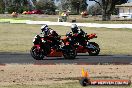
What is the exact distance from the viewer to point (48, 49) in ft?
64.5

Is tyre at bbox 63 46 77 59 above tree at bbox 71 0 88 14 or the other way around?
above

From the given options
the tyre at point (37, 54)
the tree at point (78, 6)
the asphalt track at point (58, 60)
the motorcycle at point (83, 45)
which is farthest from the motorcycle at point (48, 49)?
the tree at point (78, 6)

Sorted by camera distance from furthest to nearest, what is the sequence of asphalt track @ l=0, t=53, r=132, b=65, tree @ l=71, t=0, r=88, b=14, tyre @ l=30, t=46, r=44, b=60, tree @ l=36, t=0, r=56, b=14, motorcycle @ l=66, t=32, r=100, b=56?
tree @ l=36, t=0, r=56, b=14
tree @ l=71, t=0, r=88, b=14
motorcycle @ l=66, t=32, r=100, b=56
tyre @ l=30, t=46, r=44, b=60
asphalt track @ l=0, t=53, r=132, b=65

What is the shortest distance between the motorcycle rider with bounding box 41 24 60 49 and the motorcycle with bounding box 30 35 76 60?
0.09 metres

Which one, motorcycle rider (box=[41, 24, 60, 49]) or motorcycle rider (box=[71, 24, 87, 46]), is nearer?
motorcycle rider (box=[41, 24, 60, 49])

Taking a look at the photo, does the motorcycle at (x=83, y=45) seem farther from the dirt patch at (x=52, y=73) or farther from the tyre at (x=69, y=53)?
the dirt patch at (x=52, y=73)

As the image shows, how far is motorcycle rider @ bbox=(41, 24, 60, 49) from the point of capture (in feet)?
63.8

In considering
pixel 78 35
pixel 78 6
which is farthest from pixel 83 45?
pixel 78 6

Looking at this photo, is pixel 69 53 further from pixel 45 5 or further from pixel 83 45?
pixel 45 5

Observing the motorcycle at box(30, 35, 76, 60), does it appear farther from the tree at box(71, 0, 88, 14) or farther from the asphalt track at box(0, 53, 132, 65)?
the tree at box(71, 0, 88, 14)

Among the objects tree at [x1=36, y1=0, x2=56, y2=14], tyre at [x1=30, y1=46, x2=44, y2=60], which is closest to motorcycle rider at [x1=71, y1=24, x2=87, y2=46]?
tyre at [x1=30, y1=46, x2=44, y2=60]

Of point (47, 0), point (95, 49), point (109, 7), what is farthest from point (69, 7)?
point (95, 49)

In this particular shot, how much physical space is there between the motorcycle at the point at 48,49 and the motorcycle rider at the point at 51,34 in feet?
0.30

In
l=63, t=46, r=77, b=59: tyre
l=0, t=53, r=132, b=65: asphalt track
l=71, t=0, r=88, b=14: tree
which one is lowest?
l=71, t=0, r=88, b=14: tree
